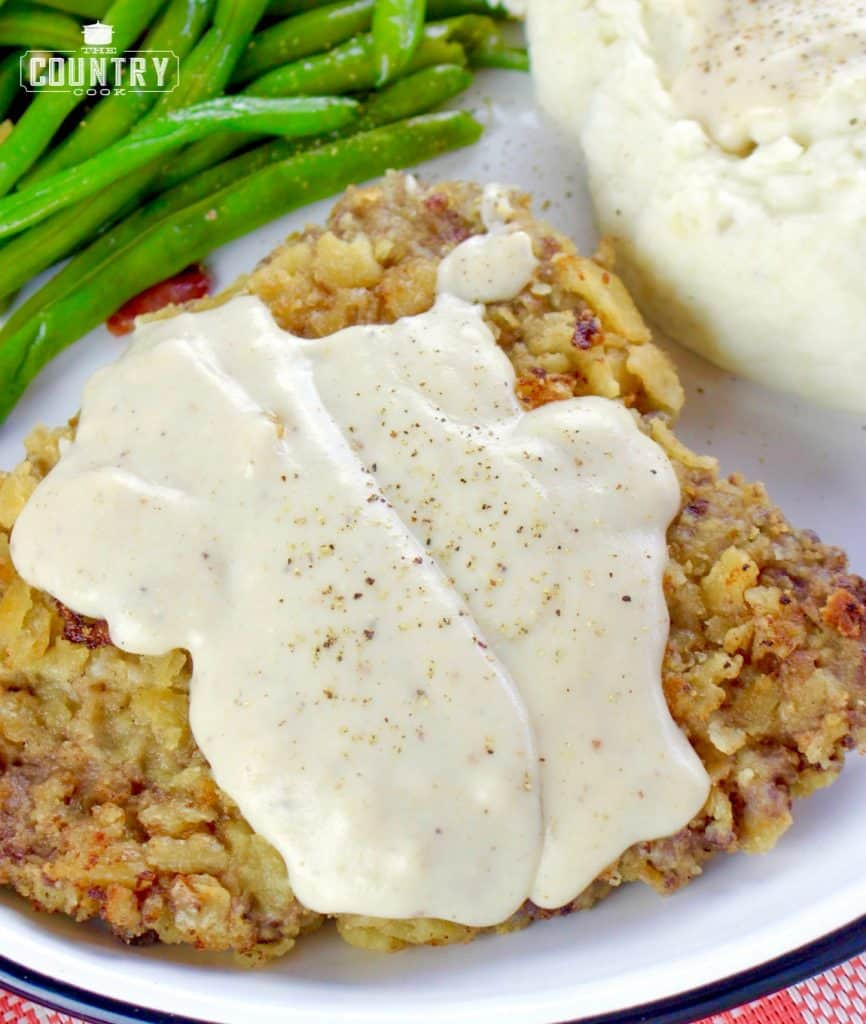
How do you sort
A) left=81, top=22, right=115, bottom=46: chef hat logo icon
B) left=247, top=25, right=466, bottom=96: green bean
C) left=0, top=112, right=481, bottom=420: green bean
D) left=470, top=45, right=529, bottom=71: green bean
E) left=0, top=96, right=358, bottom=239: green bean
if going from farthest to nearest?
left=470, top=45, right=529, bottom=71: green bean → left=247, top=25, right=466, bottom=96: green bean → left=81, top=22, right=115, bottom=46: chef hat logo icon → left=0, top=112, right=481, bottom=420: green bean → left=0, top=96, right=358, bottom=239: green bean

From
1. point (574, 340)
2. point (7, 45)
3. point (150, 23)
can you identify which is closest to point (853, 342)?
point (574, 340)

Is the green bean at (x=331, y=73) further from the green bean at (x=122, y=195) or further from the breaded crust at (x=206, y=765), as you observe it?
the breaded crust at (x=206, y=765)

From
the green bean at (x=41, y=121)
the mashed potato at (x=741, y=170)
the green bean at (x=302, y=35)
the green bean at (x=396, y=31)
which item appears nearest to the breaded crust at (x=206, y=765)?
the mashed potato at (x=741, y=170)

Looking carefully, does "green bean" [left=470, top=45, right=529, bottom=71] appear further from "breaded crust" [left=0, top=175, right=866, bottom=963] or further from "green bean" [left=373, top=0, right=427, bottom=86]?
"breaded crust" [left=0, top=175, right=866, bottom=963]

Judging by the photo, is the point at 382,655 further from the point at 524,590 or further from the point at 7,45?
the point at 7,45

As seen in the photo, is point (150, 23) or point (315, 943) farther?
point (150, 23)

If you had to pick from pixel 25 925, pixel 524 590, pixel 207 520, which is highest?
pixel 207 520

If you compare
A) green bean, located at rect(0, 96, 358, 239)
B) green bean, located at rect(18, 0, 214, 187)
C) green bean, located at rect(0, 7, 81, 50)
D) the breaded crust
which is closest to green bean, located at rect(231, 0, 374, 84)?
green bean, located at rect(18, 0, 214, 187)
